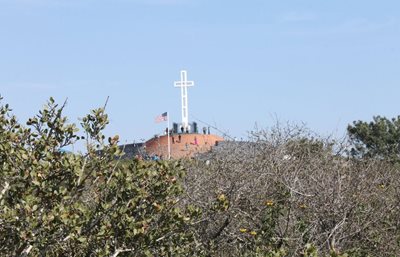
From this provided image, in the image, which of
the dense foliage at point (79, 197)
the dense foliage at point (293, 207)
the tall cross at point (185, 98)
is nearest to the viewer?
the dense foliage at point (79, 197)

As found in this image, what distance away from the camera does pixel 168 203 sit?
24.3 feet

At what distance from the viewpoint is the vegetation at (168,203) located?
6719 millimetres

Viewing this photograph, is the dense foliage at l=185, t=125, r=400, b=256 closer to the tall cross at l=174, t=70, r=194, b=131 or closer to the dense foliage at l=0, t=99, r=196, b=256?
the dense foliage at l=0, t=99, r=196, b=256

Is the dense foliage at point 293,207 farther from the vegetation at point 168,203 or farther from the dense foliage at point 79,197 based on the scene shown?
the dense foliage at point 79,197

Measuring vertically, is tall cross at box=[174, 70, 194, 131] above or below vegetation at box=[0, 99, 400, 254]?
above

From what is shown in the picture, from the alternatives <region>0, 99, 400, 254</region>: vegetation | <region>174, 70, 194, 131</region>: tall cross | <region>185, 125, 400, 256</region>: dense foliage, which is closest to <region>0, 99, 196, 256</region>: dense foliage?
<region>0, 99, 400, 254</region>: vegetation

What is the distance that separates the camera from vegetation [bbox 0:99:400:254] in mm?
6719

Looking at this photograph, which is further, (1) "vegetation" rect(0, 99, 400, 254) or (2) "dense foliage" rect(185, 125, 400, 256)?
(2) "dense foliage" rect(185, 125, 400, 256)

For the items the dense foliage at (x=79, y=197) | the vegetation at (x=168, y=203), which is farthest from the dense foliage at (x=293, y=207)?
the dense foliage at (x=79, y=197)

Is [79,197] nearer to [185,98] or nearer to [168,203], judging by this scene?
[168,203]

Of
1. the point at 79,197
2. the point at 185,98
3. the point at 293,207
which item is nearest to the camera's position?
the point at 79,197

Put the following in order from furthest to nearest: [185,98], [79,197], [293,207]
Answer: [185,98] < [293,207] < [79,197]

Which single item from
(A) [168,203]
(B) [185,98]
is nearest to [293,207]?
(A) [168,203]

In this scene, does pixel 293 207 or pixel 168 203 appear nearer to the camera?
pixel 168 203
